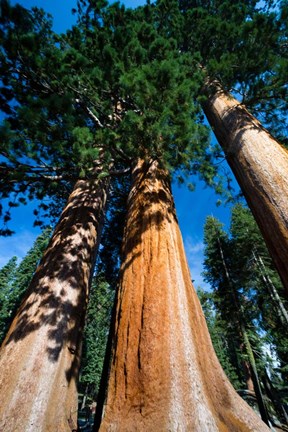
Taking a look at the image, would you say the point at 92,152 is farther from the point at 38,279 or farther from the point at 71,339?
the point at 71,339

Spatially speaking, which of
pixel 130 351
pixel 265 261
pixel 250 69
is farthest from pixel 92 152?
pixel 265 261

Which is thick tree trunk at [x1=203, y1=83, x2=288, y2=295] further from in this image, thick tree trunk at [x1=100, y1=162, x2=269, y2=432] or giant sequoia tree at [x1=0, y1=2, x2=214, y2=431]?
thick tree trunk at [x1=100, y1=162, x2=269, y2=432]

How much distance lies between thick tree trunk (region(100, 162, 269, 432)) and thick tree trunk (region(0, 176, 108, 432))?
0.96 metres

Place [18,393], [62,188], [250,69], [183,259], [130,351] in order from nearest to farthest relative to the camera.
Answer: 1. [130,351]
2. [18,393]
3. [183,259]
4. [250,69]
5. [62,188]

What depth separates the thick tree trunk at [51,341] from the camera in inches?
76.2


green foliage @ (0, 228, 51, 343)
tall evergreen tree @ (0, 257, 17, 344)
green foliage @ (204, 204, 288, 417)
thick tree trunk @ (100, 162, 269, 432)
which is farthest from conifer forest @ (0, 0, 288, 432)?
tall evergreen tree @ (0, 257, 17, 344)

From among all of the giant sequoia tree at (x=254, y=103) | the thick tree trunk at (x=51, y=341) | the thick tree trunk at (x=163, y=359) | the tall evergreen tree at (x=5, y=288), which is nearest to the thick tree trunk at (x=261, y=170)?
the giant sequoia tree at (x=254, y=103)

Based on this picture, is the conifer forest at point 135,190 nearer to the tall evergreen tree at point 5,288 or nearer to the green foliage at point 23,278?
the green foliage at point 23,278

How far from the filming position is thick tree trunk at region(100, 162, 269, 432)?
A: 128 cm

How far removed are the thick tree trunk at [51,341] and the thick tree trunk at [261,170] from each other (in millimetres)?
2416

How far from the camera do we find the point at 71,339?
2.66 metres

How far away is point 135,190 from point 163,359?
218 centimetres

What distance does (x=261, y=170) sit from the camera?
2.86 metres

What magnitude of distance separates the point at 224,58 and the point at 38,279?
16.2ft
